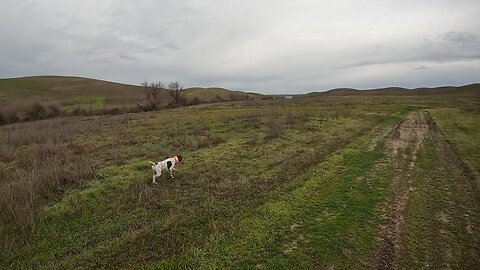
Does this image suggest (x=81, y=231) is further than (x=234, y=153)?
No

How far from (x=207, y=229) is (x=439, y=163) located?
13.3m

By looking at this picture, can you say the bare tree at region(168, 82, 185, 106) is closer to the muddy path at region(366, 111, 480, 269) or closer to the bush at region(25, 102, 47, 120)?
the bush at region(25, 102, 47, 120)

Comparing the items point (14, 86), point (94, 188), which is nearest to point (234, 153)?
point (94, 188)

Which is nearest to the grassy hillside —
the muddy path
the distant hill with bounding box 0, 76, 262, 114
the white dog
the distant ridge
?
the distant ridge

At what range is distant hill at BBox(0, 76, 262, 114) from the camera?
85.6 m

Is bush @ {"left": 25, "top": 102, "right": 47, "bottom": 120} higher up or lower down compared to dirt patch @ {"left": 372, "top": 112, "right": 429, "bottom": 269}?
higher up

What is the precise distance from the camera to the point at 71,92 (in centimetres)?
10169

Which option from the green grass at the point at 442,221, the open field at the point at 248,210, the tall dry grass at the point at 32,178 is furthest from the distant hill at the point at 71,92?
the green grass at the point at 442,221

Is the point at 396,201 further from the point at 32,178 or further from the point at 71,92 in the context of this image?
the point at 71,92

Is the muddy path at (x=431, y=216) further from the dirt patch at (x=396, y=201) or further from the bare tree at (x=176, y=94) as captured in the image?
the bare tree at (x=176, y=94)

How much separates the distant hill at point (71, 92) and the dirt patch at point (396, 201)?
226 feet

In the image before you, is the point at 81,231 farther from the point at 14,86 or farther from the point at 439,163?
the point at 14,86

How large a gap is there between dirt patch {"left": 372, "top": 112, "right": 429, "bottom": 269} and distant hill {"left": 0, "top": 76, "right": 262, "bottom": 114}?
6903cm

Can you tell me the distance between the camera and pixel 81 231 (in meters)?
9.52
